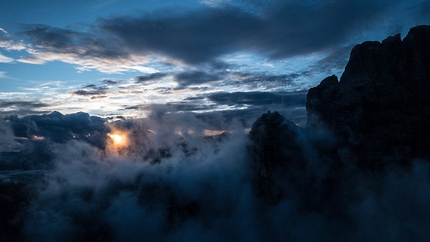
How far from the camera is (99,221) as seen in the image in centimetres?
7900

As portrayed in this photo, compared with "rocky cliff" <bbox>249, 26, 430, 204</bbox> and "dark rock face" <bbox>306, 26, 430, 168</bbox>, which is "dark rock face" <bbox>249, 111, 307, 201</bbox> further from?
"dark rock face" <bbox>306, 26, 430, 168</bbox>

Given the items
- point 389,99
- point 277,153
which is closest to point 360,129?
point 389,99

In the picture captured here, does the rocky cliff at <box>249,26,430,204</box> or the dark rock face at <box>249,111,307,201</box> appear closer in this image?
the rocky cliff at <box>249,26,430,204</box>

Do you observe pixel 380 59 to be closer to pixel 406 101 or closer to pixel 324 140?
pixel 406 101

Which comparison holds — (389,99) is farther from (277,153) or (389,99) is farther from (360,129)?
(277,153)

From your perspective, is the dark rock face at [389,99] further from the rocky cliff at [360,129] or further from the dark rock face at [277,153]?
the dark rock face at [277,153]

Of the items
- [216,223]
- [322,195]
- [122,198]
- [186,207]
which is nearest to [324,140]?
[322,195]

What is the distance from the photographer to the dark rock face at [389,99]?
5462cm

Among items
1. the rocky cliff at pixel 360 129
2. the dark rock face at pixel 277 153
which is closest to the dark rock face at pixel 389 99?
the rocky cliff at pixel 360 129

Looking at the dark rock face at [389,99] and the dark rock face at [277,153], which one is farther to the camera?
the dark rock face at [277,153]

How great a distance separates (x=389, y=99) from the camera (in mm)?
55062

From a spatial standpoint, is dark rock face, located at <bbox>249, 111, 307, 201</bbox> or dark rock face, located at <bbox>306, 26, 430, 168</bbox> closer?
dark rock face, located at <bbox>306, 26, 430, 168</bbox>

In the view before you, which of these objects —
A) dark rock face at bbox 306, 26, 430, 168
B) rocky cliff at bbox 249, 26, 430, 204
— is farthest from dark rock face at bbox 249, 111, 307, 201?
dark rock face at bbox 306, 26, 430, 168

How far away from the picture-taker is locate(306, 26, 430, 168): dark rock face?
2151 inches
